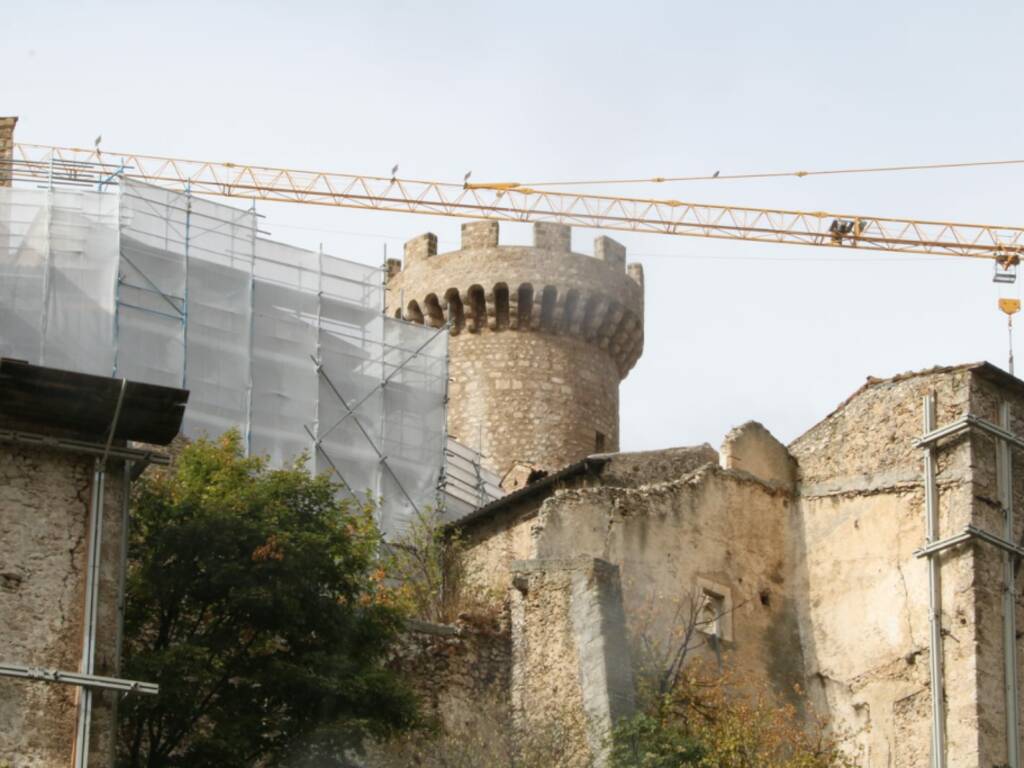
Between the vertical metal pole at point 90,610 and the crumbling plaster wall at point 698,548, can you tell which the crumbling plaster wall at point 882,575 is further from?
the vertical metal pole at point 90,610

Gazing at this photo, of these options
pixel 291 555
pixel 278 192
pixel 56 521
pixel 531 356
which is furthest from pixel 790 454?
pixel 278 192

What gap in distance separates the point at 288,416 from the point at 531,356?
10787 millimetres

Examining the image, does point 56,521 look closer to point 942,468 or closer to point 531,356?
point 942,468

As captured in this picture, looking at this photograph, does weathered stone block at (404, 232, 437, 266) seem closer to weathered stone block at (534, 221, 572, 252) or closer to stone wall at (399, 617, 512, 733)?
weathered stone block at (534, 221, 572, 252)

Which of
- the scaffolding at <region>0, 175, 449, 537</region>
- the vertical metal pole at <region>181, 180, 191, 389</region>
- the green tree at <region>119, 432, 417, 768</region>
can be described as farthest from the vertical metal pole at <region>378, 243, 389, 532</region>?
the green tree at <region>119, 432, 417, 768</region>

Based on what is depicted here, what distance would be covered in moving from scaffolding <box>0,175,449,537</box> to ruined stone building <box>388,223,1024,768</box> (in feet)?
18.8

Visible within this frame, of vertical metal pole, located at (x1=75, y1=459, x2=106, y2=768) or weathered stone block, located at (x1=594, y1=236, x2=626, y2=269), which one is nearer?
vertical metal pole, located at (x1=75, y1=459, x2=106, y2=768)

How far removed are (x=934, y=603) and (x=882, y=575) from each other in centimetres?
122

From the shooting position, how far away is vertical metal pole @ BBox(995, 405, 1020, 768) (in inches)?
1171

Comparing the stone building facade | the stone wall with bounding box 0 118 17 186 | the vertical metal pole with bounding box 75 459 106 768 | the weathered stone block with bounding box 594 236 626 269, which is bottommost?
the vertical metal pole with bounding box 75 459 106 768

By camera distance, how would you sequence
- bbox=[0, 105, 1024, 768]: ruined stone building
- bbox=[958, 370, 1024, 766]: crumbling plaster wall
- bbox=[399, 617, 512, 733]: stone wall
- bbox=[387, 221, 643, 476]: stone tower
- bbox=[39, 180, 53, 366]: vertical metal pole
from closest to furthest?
bbox=[0, 105, 1024, 768]: ruined stone building < bbox=[399, 617, 512, 733]: stone wall < bbox=[958, 370, 1024, 766]: crumbling plaster wall < bbox=[39, 180, 53, 366]: vertical metal pole < bbox=[387, 221, 643, 476]: stone tower

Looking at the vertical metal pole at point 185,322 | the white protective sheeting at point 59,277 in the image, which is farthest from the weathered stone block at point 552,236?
the white protective sheeting at point 59,277

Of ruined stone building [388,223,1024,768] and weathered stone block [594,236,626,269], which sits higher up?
weathered stone block [594,236,626,269]

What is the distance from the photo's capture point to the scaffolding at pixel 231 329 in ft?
126
